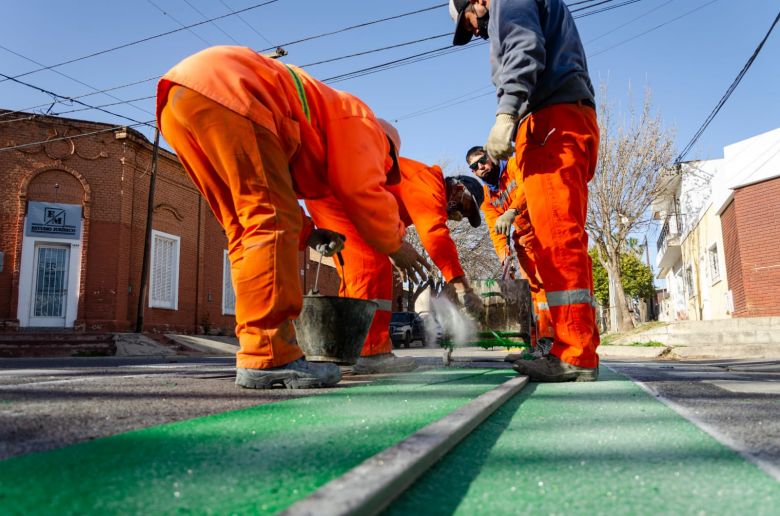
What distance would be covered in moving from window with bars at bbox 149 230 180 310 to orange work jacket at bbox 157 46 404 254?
55.0ft

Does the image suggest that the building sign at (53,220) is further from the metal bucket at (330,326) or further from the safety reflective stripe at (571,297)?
the safety reflective stripe at (571,297)

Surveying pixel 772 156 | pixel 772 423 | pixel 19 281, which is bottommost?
pixel 772 423

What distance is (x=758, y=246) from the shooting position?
1680 cm

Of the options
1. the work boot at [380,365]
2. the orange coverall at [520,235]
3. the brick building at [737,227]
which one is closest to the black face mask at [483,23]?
the orange coverall at [520,235]

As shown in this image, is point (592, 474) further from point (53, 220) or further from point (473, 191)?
point (53, 220)

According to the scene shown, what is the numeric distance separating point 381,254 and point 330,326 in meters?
1.04

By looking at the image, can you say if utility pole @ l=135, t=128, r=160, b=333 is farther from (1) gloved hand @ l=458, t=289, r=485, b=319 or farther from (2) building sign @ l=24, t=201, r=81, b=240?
(1) gloved hand @ l=458, t=289, r=485, b=319

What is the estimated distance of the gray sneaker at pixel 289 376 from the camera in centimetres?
259

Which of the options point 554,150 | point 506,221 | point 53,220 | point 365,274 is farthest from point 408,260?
point 53,220

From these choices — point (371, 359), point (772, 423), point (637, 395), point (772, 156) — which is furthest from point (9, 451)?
point (772, 156)

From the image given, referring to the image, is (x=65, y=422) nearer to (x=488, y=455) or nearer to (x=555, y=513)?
(x=488, y=455)

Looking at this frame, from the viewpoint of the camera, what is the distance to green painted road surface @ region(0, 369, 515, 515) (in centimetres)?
89

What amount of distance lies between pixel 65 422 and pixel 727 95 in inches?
616

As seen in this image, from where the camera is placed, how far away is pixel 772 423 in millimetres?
1721
